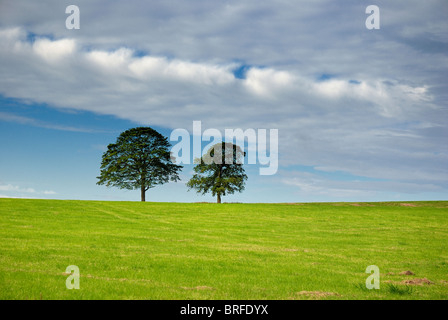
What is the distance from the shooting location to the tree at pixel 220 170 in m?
80.1

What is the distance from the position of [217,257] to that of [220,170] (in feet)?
199

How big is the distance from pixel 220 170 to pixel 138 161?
55.6 ft

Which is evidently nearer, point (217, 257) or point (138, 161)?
point (217, 257)

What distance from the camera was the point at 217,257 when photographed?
851 inches

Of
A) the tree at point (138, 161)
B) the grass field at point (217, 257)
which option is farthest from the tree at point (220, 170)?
the grass field at point (217, 257)

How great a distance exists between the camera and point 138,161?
259 feet

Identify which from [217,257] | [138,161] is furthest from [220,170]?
[217,257]

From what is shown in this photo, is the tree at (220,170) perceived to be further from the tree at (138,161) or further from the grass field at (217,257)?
the grass field at (217,257)

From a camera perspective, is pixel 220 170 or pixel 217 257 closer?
pixel 217 257

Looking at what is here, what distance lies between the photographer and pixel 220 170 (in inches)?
3241

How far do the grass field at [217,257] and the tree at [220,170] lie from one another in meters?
33.2

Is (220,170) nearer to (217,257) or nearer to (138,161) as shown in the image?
(138,161)
